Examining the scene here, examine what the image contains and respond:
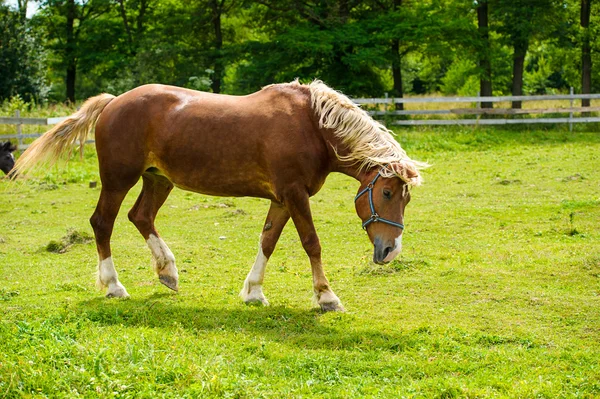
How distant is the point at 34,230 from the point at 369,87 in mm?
18903

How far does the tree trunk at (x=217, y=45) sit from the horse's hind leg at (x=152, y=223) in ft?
75.0

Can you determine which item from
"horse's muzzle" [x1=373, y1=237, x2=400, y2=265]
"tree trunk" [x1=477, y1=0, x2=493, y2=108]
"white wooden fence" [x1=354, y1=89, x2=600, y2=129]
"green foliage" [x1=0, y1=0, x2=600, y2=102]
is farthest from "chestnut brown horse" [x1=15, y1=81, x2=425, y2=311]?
"tree trunk" [x1=477, y1=0, x2=493, y2=108]

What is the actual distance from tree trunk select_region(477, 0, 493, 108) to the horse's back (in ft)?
67.9

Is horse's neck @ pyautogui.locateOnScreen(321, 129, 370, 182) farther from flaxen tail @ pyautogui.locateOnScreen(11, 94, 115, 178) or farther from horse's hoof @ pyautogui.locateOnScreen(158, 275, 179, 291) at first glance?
flaxen tail @ pyautogui.locateOnScreen(11, 94, 115, 178)

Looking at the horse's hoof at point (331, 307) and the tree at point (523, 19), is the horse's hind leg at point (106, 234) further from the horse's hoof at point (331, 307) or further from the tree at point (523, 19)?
the tree at point (523, 19)

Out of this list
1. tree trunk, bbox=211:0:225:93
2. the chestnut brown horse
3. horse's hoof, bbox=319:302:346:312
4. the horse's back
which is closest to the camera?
the chestnut brown horse

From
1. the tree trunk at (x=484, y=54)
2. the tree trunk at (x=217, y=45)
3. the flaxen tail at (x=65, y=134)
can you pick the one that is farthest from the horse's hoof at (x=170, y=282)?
the tree trunk at (x=217, y=45)

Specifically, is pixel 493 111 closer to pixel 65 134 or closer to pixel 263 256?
pixel 263 256

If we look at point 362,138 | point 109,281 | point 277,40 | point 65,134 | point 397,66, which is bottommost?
point 109,281

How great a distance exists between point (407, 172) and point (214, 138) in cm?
197

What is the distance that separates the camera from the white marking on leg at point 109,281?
6.82 meters

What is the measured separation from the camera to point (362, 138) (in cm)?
619

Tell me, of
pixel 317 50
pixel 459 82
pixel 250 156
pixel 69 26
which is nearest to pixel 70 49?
pixel 69 26

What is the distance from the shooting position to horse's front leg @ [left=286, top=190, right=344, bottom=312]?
→ 247 inches
